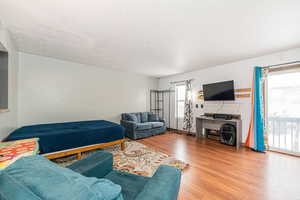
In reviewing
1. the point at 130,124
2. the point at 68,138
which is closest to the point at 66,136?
the point at 68,138

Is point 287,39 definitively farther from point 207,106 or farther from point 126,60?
point 126,60

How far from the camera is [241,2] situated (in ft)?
5.02

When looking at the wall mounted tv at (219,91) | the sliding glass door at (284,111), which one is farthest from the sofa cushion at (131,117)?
the sliding glass door at (284,111)

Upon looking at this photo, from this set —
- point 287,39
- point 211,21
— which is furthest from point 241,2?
point 287,39

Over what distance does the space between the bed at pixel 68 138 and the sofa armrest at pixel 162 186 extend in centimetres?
208

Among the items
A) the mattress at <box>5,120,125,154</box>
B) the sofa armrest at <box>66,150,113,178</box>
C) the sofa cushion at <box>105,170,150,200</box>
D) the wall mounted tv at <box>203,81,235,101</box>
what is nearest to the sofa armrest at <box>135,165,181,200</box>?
the sofa cushion at <box>105,170,150,200</box>

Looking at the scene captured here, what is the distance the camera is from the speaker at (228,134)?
356cm

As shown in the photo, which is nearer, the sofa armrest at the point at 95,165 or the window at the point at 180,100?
the sofa armrest at the point at 95,165

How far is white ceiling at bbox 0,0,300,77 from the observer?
1.61 metres

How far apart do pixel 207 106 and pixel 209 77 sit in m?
1.03

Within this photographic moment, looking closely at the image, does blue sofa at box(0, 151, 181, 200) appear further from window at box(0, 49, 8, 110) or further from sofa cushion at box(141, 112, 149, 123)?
sofa cushion at box(141, 112, 149, 123)

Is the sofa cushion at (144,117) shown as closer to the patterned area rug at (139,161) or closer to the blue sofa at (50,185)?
the patterned area rug at (139,161)

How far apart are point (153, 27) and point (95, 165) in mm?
2135

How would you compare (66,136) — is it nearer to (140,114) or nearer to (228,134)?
(140,114)
